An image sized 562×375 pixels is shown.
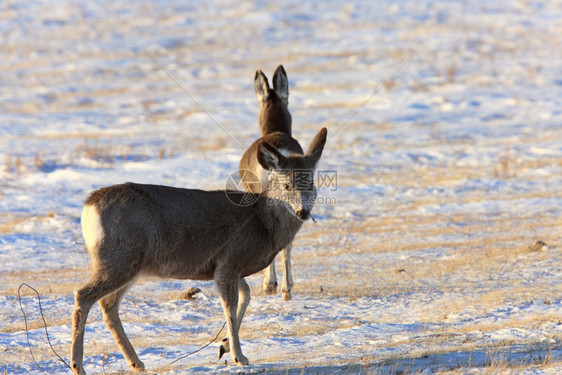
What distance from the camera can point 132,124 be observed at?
2650 cm

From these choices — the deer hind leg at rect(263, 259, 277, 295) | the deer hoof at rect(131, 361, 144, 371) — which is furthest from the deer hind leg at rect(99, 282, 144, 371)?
the deer hind leg at rect(263, 259, 277, 295)

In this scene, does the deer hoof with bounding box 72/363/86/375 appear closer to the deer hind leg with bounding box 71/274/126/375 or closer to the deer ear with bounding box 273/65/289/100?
the deer hind leg with bounding box 71/274/126/375

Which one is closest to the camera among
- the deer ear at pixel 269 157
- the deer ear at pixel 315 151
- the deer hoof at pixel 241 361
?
the deer hoof at pixel 241 361

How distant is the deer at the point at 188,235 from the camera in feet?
23.4

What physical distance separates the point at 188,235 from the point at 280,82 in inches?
182

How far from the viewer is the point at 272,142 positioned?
32.0 ft

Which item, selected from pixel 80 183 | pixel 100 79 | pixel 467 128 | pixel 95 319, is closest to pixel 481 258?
pixel 95 319

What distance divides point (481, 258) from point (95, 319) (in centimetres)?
665

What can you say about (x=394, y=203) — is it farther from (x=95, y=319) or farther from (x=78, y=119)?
(x=78, y=119)

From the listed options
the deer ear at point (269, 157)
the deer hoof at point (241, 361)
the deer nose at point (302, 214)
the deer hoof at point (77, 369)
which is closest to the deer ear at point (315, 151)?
the deer ear at point (269, 157)

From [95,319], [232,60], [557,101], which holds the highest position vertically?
[232,60]

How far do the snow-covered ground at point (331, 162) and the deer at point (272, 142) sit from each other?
0.31 meters

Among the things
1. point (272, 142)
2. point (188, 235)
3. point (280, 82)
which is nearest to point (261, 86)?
point (280, 82)

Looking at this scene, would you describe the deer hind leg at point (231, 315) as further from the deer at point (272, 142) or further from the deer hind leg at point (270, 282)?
the deer hind leg at point (270, 282)
